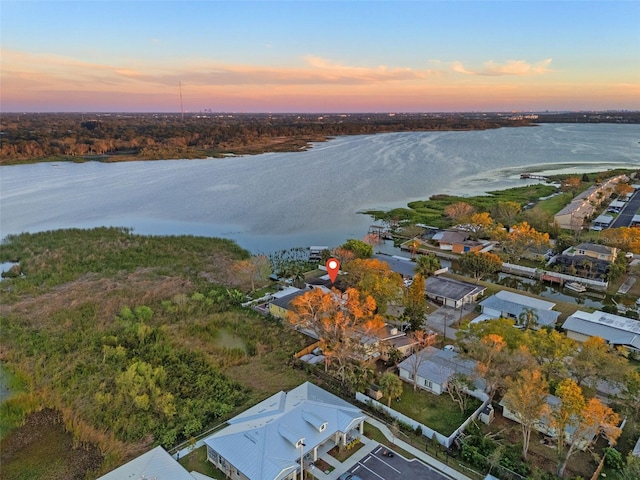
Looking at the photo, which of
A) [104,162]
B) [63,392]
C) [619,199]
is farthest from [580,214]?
[104,162]

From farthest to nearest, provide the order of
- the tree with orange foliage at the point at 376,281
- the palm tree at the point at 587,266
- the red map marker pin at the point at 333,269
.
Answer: the palm tree at the point at 587,266 → the red map marker pin at the point at 333,269 → the tree with orange foliage at the point at 376,281

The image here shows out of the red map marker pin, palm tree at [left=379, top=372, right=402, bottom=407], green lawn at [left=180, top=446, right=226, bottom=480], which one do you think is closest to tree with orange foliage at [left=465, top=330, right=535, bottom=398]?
palm tree at [left=379, top=372, right=402, bottom=407]

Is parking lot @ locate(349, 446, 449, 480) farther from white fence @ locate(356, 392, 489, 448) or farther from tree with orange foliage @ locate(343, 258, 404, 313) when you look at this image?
tree with orange foliage @ locate(343, 258, 404, 313)

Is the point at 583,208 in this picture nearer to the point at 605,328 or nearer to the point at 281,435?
the point at 605,328

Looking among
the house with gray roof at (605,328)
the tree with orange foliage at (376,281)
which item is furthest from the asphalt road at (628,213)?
the tree with orange foliage at (376,281)

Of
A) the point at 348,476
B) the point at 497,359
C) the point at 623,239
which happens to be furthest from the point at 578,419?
the point at 623,239

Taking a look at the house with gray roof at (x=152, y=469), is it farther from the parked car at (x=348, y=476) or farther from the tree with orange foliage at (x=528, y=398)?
the tree with orange foliage at (x=528, y=398)
